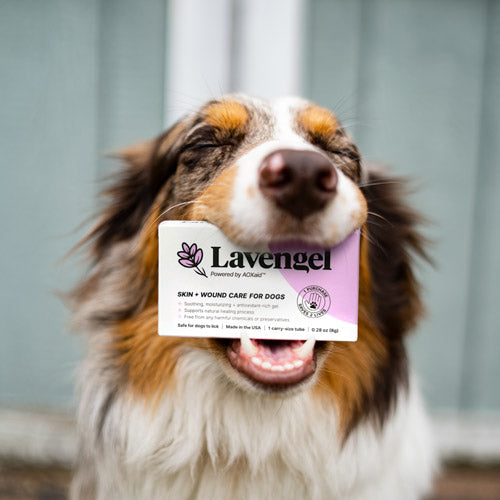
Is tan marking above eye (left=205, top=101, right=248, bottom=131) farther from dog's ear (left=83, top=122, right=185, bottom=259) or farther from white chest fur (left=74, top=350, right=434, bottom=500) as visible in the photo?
white chest fur (left=74, top=350, right=434, bottom=500)

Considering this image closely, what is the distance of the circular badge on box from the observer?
1127 mm

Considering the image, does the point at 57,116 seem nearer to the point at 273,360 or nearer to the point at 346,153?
the point at 346,153

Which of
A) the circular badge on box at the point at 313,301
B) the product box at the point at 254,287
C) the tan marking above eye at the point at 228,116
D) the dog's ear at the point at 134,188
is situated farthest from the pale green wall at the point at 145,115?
the circular badge on box at the point at 313,301

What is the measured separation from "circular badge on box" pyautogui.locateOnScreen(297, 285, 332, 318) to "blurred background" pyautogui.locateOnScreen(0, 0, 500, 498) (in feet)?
4.33

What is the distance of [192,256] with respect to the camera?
1.13 meters

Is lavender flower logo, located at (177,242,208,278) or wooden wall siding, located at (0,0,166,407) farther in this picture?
wooden wall siding, located at (0,0,166,407)

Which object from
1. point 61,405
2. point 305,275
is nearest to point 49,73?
point 61,405

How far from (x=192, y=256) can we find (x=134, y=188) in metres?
0.62

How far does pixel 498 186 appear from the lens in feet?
8.65

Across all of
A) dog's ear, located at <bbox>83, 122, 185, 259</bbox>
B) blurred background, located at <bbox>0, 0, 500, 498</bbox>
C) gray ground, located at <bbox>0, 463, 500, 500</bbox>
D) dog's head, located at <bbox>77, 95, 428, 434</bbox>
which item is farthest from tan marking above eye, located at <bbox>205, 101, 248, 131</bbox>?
gray ground, located at <bbox>0, 463, 500, 500</bbox>

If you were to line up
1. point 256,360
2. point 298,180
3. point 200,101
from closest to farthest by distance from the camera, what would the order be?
point 298,180 < point 256,360 < point 200,101

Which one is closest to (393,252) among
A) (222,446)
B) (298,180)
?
(298,180)

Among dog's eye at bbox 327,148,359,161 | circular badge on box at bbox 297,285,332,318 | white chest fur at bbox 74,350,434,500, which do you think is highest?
dog's eye at bbox 327,148,359,161

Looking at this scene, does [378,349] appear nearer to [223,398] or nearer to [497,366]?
[223,398]
